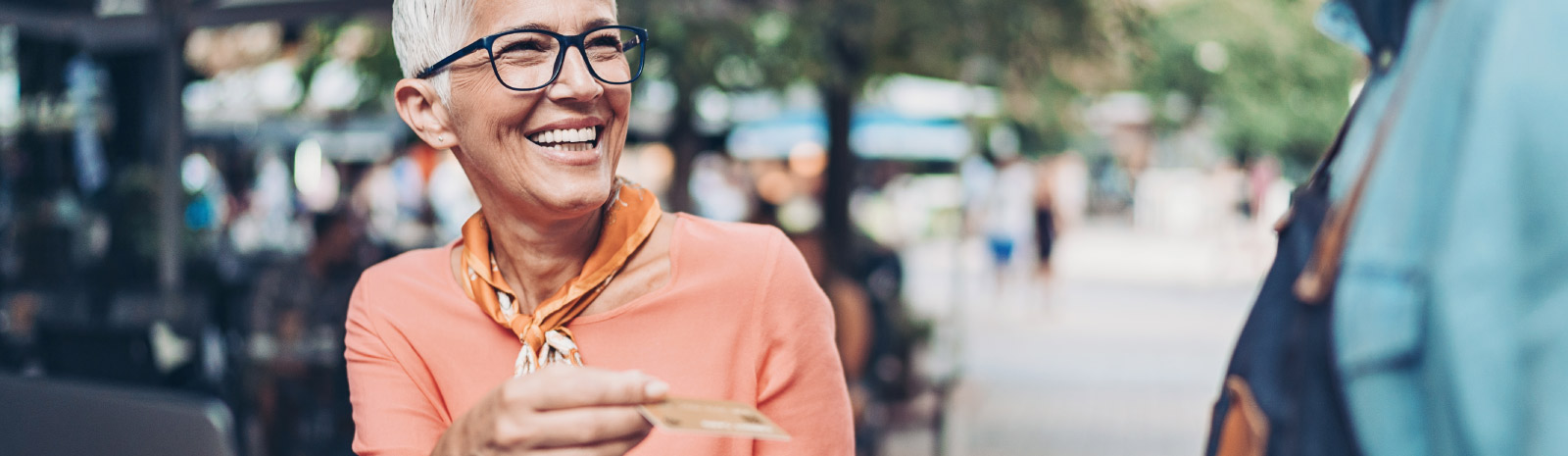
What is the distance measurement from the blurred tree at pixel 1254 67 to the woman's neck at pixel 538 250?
908 inches

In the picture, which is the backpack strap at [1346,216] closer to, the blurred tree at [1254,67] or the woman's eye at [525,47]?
the woman's eye at [525,47]

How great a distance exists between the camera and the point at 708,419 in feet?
3.52

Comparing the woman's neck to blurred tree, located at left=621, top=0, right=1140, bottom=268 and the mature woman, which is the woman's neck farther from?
blurred tree, located at left=621, top=0, right=1140, bottom=268

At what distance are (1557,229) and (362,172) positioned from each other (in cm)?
1363

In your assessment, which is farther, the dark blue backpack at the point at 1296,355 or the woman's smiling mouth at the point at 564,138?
the woman's smiling mouth at the point at 564,138

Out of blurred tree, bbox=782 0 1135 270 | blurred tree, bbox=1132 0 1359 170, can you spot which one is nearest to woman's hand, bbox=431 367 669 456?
blurred tree, bbox=782 0 1135 270

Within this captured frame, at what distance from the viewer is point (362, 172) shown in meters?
13.8

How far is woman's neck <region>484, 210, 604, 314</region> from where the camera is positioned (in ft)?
4.72

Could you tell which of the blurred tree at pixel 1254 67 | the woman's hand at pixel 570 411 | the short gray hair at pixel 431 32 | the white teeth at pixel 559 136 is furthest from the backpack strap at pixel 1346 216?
the blurred tree at pixel 1254 67

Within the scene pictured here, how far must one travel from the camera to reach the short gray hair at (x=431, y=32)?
1.34m

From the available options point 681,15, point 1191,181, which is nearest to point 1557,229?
point 681,15

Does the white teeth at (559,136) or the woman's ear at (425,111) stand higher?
the woman's ear at (425,111)

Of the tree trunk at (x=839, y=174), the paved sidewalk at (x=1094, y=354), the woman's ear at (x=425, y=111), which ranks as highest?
the woman's ear at (x=425, y=111)

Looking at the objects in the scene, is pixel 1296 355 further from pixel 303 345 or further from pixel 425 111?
pixel 303 345
